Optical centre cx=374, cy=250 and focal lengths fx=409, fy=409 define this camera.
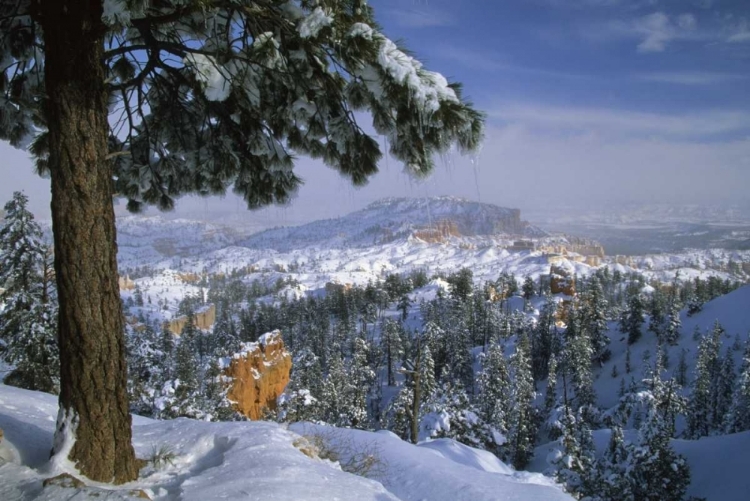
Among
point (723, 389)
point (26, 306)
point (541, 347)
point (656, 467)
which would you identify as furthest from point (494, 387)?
point (26, 306)

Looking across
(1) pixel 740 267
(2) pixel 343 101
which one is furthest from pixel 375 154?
(1) pixel 740 267

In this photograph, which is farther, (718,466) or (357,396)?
(357,396)

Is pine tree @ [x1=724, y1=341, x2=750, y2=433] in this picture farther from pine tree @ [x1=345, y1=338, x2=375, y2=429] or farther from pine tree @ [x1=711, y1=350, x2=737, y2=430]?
pine tree @ [x1=345, y1=338, x2=375, y2=429]

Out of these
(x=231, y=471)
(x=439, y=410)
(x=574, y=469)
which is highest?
(x=231, y=471)

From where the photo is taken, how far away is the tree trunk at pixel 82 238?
7.83 feet

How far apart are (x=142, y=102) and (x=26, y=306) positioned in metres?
12.5

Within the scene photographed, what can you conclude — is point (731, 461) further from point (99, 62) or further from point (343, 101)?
point (99, 62)

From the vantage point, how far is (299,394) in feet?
73.7

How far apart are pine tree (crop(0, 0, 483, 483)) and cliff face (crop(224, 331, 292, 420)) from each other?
23.8 m

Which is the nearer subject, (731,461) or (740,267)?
(731,461)

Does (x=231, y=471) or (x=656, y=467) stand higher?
(x=231, y=471)

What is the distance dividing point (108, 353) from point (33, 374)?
→ 12.7m

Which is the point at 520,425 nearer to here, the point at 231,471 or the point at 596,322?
the point at 231,471

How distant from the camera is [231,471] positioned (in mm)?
2701
